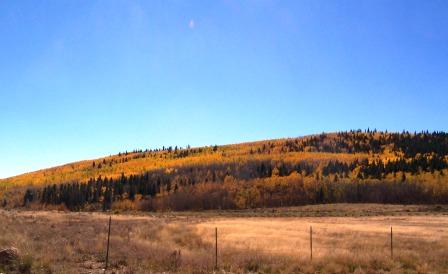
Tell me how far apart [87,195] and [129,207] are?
75.4 ft

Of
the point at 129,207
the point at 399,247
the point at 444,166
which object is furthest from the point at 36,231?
the point at 444,166

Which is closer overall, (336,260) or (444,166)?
(336,260)

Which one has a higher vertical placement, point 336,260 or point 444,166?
point 444,166

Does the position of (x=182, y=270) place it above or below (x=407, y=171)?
below

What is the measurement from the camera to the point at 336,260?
2267 cm

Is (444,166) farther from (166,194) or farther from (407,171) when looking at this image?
(166,194)

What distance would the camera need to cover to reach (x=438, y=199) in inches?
5512

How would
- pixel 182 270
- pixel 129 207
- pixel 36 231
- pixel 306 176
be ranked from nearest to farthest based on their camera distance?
pixel 182 270 < pixel 36 231 < pixel 129 207 < pixel 306 176

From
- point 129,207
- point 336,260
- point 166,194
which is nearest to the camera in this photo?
point 336,260

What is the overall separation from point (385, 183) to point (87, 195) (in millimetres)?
98905

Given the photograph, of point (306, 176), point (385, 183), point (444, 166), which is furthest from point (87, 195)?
point (444, 166)

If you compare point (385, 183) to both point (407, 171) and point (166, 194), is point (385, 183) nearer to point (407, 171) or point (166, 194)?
point (407, 171)

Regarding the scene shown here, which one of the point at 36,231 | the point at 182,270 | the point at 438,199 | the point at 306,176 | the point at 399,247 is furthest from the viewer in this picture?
the point at 306,176

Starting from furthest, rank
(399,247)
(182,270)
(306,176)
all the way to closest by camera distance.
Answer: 1. (306,176)
2. (399,247)
3. (182,270)
